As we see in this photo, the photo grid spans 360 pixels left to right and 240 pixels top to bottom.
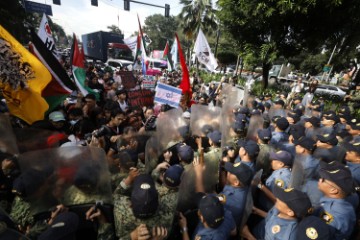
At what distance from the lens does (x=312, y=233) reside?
1.66m

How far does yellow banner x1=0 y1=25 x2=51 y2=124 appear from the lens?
282cm

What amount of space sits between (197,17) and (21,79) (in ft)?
87.2

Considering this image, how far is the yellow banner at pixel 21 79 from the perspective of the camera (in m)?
2.82

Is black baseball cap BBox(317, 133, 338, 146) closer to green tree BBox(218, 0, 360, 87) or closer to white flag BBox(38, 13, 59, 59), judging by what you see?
white flag BBox(38, 13, 59, 59)

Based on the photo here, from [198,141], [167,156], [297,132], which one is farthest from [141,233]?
[297,132]

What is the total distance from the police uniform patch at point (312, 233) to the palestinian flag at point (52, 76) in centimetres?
364

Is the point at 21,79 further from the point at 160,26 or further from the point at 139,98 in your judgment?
the point at 160,26

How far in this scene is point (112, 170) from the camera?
2865 millimetres

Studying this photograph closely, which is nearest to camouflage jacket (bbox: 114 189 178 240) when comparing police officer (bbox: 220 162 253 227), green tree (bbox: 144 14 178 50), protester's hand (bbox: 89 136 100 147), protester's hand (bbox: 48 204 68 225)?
protester's hand (bbox: 48 204 68 225)

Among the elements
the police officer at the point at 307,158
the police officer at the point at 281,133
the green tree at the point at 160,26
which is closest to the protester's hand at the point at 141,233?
the police officer at the point at 307,158

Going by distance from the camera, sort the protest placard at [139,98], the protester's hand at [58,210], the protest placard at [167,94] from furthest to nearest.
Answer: the protest placard at [139,98] → the protest placard at [167,94] → the protester's hand at [58,210]

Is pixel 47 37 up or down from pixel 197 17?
down

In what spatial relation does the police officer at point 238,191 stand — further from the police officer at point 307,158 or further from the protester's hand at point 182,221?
the police officer at point 307,158

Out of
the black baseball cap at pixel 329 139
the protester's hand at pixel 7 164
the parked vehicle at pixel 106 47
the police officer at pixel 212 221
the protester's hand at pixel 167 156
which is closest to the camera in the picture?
the police officer at pixel 212 221
